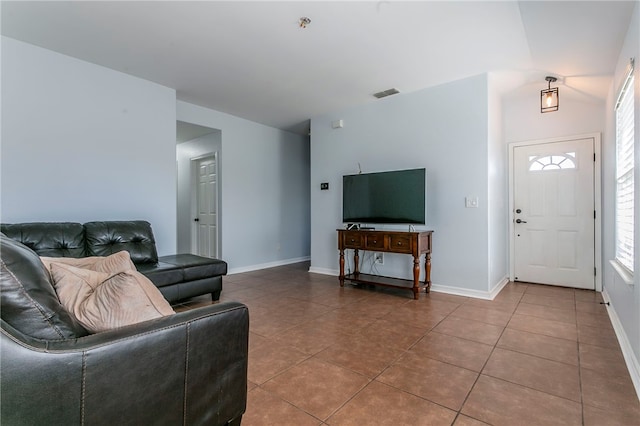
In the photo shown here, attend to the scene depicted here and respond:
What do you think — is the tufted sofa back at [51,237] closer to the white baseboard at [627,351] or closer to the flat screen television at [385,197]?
the flat screen television at [385,197]

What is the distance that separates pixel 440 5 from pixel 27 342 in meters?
2.95

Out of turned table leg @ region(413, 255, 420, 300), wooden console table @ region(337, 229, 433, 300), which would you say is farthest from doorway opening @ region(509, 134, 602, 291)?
turned table leg @ region(413, 255, 420, 300)

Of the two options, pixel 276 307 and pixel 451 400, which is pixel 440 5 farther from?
pixel 276 307

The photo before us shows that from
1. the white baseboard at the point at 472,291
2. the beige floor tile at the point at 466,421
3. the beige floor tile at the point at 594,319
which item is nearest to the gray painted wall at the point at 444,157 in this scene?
the white baseboard at the point at 472,291

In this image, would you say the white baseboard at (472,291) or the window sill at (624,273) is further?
the white baseboard at (472,291)

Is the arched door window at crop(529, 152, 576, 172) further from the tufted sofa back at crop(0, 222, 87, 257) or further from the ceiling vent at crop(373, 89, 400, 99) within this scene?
the tufted sofa back at crop(0, 222, 87, 257)

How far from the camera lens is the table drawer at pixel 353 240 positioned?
4069mm

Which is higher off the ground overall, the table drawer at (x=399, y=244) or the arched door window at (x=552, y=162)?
the arched door window at (x=552, y=162)

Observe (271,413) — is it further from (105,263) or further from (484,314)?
(484,314)

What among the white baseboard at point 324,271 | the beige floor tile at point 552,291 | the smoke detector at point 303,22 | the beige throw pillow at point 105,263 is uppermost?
the smoke detector at point 303,22

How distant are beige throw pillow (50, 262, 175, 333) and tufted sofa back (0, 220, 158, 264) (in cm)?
211

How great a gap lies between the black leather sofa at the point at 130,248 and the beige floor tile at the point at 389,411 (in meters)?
2.15

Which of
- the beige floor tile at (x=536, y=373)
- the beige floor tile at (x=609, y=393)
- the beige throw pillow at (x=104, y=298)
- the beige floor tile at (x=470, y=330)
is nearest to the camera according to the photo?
the beige throw pillow at (x=104, y=298)

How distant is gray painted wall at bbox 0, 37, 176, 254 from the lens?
288 cm
